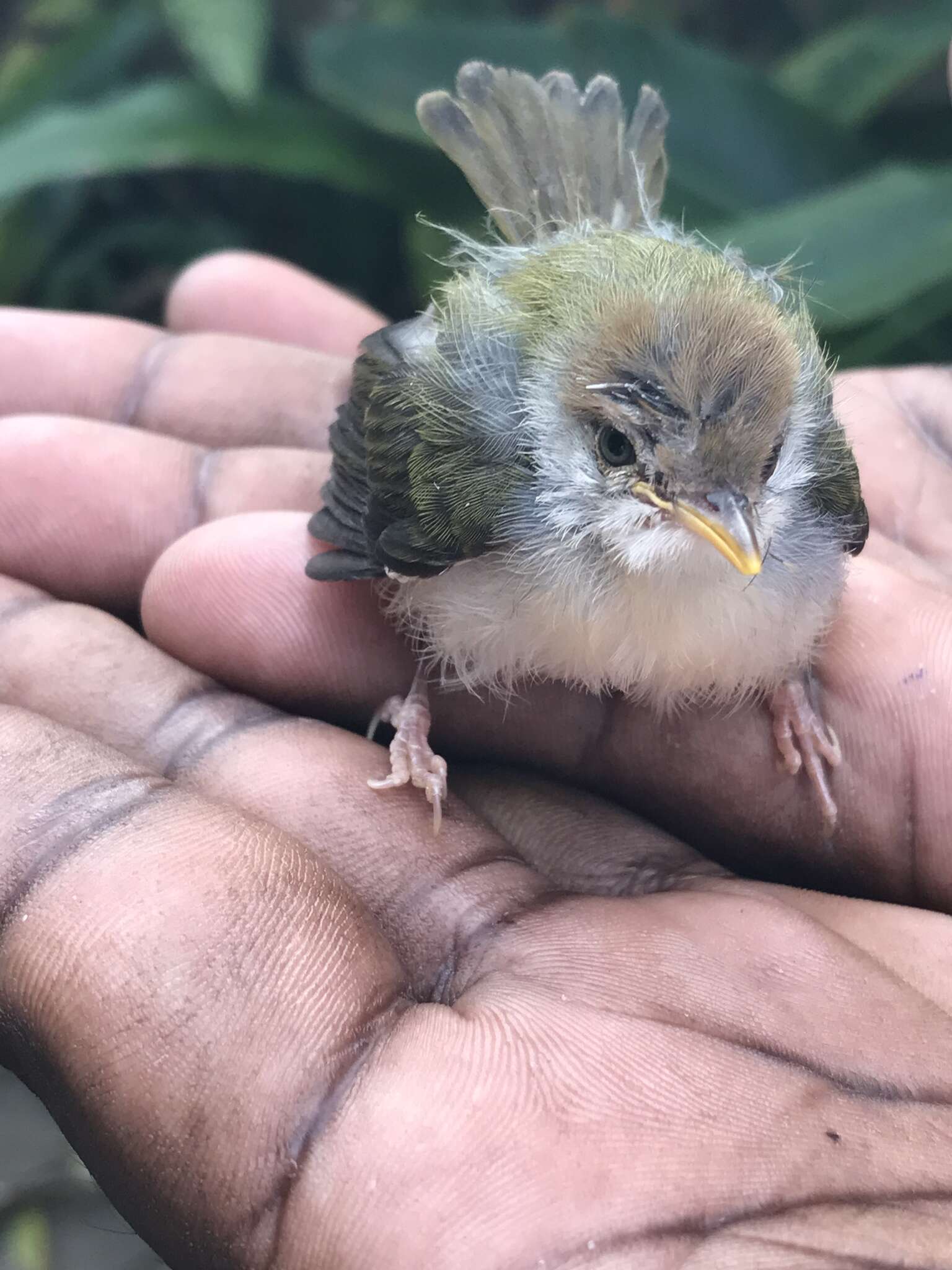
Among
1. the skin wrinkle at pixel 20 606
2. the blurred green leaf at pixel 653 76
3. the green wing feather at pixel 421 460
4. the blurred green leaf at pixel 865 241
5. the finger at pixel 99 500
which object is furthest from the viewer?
the blurred green leaf at pixel 653 76

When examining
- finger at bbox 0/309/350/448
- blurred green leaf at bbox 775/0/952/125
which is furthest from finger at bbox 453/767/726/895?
blurred green leaf at bbox 775/0/952/125

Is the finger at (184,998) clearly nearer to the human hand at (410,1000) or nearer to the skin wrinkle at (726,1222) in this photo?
the human hand at (410,1000)

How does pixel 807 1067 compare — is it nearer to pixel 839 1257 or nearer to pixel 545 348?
pixel 839 1257

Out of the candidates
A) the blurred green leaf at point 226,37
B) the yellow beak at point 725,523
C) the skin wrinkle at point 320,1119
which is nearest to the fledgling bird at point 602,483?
the yellow beak at point 725,523

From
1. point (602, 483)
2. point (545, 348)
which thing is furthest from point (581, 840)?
point (545, 348)

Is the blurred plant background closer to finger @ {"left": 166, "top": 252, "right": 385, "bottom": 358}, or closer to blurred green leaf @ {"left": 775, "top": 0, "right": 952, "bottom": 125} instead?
blurred green leaf @ {"left": 775, "top": 0, "right": 952, "bottom": 125}

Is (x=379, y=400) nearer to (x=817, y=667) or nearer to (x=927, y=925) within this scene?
(x=817, y=667)

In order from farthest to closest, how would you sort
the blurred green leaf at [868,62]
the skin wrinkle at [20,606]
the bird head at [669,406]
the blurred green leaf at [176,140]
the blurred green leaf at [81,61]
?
the blurred green leaf at [81,61] → the blurred green leaf at [868,62] → the blurred green leaf at [176,140] → the skin wrinkle at [20,606] → the bird head at [669,406]
